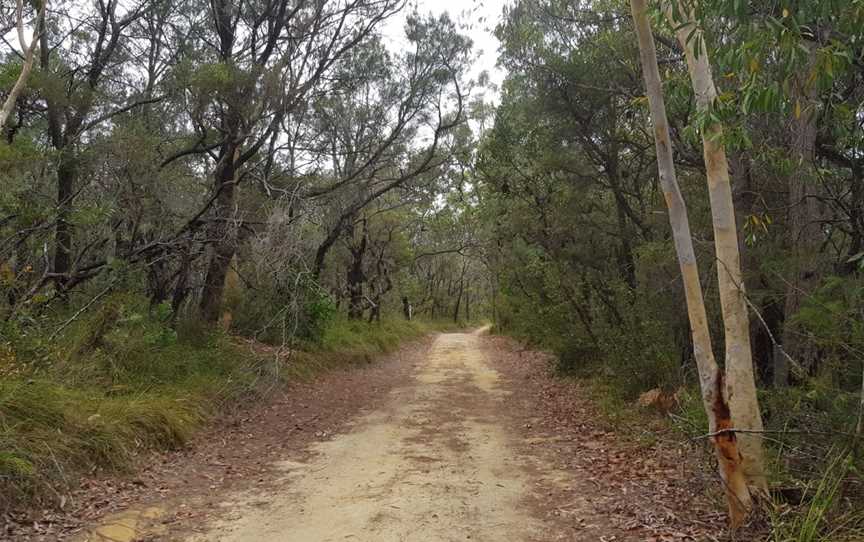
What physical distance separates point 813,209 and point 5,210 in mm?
10775

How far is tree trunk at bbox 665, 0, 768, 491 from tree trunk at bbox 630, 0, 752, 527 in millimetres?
250

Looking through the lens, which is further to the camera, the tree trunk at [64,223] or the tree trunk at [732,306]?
the tree trunk at [64,223]

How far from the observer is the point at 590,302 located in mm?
14078

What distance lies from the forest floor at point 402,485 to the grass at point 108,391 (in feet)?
1.12

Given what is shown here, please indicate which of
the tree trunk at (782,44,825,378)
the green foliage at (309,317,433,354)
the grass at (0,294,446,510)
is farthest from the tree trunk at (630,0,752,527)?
the green foliage at (309,317,433,354)

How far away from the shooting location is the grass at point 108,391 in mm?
6117

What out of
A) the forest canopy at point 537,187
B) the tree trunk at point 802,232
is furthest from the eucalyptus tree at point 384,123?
the tree trunk at point 802,232

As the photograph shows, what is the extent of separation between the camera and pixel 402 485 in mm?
6703

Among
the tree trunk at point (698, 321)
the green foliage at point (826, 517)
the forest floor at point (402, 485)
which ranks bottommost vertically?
the forest floor at point (402, 485)

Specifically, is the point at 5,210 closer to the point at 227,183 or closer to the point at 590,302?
the point at 227,183

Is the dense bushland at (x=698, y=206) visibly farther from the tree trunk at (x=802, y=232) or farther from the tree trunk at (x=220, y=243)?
the tree trunk at (x=220, y=243)

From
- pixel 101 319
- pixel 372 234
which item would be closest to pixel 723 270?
pixel 101 319

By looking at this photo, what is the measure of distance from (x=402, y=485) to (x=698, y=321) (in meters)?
3.51

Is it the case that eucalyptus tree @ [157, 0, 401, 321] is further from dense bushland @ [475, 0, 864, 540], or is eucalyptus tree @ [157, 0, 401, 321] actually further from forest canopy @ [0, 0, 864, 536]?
dense bushland @ [475, 0, 864, 540]
